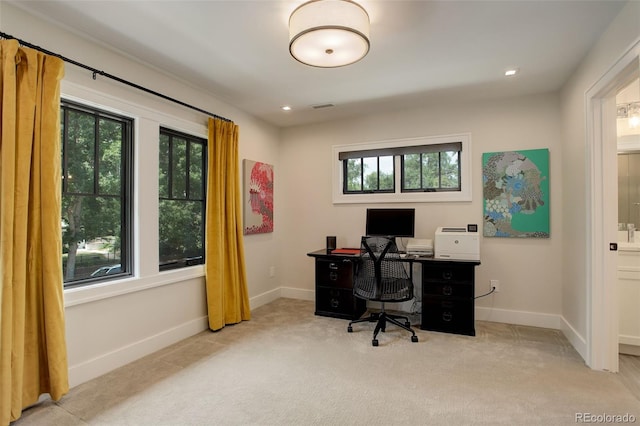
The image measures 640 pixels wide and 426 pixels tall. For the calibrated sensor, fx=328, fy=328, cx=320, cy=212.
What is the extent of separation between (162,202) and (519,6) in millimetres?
3122

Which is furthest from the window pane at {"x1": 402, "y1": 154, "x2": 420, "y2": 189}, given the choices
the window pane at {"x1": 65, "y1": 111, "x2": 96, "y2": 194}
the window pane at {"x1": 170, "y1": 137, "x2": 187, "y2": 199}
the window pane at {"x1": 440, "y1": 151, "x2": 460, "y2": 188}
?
the window pane at {"x1": 65, "y1": 111, "x2": 96, "y2": 194}

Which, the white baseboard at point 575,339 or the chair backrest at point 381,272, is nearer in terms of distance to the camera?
the white baseboard at point 575,339

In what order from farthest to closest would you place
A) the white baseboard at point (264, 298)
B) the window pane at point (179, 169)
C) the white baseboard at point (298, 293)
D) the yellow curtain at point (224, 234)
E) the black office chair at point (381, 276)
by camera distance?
the white baseboard at point (298, 293) < the white baseboard at point (264, 298) < the yellow curtain at point (224, 234) < the window pane at point (179, 169) < the black office chair at point (381, 276)

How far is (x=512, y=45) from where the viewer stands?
248 centimetres

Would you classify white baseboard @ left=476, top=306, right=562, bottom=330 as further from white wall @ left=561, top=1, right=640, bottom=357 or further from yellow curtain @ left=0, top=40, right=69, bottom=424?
yellow curtain @ left=0, top=40, right=69, bottom=424

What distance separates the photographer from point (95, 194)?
252cm

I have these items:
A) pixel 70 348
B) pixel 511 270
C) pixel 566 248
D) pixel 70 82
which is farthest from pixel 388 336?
pixel 70 82

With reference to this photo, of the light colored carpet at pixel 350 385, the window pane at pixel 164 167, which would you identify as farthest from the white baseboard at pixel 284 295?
the window pane at pixel 164 167

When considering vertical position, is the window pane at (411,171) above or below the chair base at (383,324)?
above

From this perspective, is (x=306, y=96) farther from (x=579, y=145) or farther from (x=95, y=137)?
(x=579, y=145)

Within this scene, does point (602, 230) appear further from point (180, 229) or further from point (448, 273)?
point (180, 229)

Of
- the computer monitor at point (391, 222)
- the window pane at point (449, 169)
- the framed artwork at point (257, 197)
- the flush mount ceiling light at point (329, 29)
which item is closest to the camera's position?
the flush mount ceiling light at point (329, 29)

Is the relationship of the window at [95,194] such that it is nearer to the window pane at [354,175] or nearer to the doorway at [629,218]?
the window pane at [354,175]

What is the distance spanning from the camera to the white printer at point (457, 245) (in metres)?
3.28
